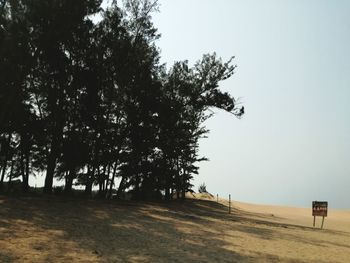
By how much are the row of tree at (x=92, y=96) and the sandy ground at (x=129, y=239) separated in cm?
687

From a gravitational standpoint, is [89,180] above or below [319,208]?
above

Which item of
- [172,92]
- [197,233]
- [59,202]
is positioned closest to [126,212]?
[59,202]

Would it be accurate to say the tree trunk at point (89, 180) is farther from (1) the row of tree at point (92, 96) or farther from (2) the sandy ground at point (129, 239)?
(2) the sandy ground at point (129, 239)

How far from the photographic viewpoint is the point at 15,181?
3906cm

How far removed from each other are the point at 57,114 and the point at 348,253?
59.8 ft

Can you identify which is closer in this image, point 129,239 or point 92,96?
point 129,239

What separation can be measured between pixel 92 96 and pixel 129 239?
1545cm

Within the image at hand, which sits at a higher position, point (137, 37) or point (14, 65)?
point (137, 37)

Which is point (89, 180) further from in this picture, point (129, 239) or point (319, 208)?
point (129, 239)

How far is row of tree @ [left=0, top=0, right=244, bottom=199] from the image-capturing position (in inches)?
944

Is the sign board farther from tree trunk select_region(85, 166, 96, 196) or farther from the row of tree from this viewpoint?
tree trunk select_region(85, 166, 96, 196)

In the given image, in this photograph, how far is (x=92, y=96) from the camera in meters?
28.4

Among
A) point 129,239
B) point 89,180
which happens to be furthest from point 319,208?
point 129,239

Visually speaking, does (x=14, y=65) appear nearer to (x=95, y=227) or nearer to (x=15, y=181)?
(x=95, y=227)
